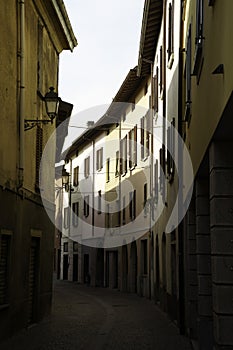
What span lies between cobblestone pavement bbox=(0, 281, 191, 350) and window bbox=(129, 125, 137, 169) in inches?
388

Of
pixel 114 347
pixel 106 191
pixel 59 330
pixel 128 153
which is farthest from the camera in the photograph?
pixel 106 191

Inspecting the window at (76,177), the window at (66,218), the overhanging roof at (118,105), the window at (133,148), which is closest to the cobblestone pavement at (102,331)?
the window at (133,148)

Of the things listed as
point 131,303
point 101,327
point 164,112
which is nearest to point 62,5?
point 164,112

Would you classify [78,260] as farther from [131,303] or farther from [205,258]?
[205,258]

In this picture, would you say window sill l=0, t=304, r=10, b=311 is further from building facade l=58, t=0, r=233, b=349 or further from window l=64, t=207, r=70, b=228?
window l=64, t=207, r=70, b=228

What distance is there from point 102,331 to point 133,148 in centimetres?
1719

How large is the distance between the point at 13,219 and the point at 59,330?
154 inches

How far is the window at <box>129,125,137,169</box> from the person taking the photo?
31.7 meters

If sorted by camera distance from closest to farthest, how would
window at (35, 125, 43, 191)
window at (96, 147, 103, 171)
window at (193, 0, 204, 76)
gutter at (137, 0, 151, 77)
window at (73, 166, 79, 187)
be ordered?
1. window at (193, 0, 204, 76)
2. window at (35, 125, 43, 191)
3. gutter at (137, 0, 151, 77)
4. window at (96, 147, 103, 171)
5. window at (73, 166, 79, 187)

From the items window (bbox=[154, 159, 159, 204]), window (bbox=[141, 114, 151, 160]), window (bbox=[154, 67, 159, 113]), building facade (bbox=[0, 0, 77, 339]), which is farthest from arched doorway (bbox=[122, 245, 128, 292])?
building facade (bbox=[0, 0, 77, 339])

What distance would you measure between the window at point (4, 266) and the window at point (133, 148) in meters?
19.0

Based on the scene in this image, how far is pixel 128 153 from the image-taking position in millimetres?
33906

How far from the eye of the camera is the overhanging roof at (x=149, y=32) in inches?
876

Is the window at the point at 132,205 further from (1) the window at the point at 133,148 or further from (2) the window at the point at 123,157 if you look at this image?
(2) the window at the point at 123,157
